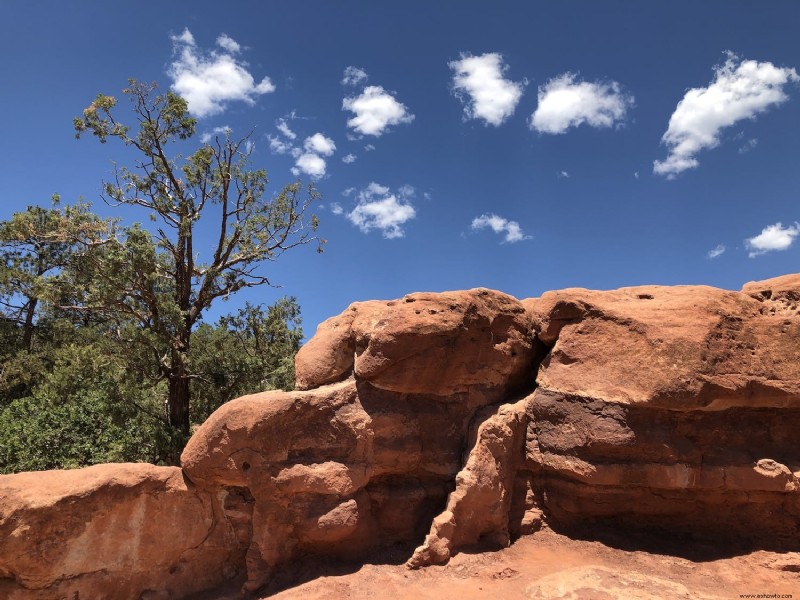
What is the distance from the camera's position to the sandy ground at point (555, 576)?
623 centimetres

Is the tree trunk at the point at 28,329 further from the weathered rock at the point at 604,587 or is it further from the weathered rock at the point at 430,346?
the weathered rock at the point at 604,587

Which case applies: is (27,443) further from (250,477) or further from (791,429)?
(791,429)

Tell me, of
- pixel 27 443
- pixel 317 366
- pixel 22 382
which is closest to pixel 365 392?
pixel 317 366

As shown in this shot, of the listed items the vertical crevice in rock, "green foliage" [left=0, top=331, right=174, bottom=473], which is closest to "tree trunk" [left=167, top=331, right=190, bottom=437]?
"green foliage" [left=0, top=331, right=174, bottom=473]

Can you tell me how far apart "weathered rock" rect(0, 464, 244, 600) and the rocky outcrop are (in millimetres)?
22

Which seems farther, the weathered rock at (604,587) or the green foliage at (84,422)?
the green foliage at (84,422)

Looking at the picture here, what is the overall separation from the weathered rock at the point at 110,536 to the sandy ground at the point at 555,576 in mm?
594

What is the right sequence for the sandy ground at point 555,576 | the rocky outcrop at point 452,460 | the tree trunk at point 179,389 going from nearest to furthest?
1. the sandy ground at point 555,576
2. the rocky outcrop at point 452,460
3. the tree trunk at point 179,389

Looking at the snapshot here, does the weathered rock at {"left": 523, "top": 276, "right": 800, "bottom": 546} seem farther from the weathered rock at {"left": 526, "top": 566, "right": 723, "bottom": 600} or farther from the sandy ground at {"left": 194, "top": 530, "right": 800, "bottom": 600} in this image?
the weathered rock at {"left": 526, "top": 566, "right": 723, "bottom": 600}

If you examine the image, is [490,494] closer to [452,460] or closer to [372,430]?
[452,460]

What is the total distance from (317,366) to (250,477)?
170 cm

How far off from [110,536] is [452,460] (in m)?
4.29

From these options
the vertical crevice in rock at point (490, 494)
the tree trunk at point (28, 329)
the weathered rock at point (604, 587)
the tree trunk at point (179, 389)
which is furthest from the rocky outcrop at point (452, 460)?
the tree trunk at point (28, 329)

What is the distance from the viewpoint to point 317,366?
8133 mm
